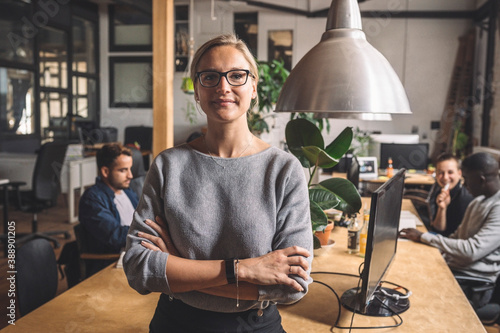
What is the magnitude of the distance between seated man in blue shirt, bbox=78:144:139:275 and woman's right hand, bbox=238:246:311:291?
5.59 ft

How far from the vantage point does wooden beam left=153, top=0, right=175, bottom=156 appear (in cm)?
338

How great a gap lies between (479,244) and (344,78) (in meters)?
1.51

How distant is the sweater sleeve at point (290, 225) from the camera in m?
1.17

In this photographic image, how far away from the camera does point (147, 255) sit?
116cm

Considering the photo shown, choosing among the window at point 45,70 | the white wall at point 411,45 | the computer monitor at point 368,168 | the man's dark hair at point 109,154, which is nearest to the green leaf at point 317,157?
the man's dark hair at point 109,154

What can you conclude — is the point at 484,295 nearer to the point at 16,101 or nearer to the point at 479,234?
the point at 479,234

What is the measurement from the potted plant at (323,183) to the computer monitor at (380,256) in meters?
0.15

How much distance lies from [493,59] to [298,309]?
710cm

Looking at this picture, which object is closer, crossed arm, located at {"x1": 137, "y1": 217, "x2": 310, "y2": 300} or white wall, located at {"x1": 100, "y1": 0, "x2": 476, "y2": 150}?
crossed arm, located at {"x1": 137, "y1": 217, "x2": 310, "y2": 300}

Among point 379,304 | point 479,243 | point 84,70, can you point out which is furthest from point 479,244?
point 84,70

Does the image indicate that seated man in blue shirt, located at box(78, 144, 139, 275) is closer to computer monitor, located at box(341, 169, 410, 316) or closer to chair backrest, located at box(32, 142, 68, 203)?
computer monitor, located at box(341, 169, 410, 316)

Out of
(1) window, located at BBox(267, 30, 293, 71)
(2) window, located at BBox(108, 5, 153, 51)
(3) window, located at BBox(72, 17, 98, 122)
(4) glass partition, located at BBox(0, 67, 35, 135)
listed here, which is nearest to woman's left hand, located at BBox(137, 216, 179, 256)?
(4) glass partition, located at BBox(0, 67, 35, 135)

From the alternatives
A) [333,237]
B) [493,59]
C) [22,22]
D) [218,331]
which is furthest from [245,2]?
[218,331]

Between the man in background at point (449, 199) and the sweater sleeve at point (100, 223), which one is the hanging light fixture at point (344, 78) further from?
the man in background at point (449, 199)
